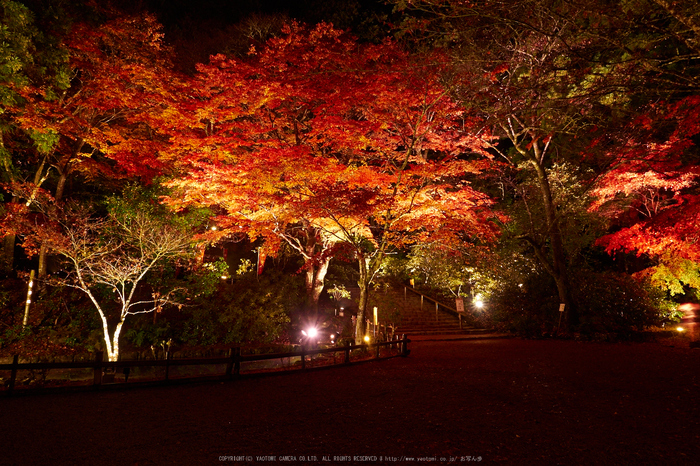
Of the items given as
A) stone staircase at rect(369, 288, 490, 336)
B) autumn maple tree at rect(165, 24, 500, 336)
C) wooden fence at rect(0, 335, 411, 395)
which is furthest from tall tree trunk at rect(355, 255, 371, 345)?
stone staircase at rect(369, 288, 490, 336)

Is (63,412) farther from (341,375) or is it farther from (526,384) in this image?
(526,384)

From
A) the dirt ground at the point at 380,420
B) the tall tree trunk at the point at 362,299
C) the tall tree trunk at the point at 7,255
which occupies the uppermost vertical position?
the tall tree trunk at the point at 7,255

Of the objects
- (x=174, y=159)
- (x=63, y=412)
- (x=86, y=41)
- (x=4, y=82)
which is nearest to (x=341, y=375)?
(x=63, y=412)

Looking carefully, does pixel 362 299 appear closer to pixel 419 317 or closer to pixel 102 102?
pixel 419 317

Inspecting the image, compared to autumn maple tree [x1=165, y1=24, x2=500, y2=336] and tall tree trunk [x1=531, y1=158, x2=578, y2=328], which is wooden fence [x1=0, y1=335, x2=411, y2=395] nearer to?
autumn maple tree [x1=165, y1=24, x2=500, y2=336]

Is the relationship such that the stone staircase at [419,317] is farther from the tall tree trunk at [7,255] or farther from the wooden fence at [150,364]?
the tall tree trunk at [7,255]

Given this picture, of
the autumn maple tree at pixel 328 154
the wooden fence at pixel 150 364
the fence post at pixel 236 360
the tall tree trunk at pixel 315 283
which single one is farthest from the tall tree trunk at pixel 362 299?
the fence post at pixel 236 360

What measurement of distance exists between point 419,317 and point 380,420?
1492cm

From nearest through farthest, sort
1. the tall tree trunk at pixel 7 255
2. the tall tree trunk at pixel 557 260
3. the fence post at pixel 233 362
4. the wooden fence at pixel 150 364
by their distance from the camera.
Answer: the wooden fence at pixel 150 364 < the fence post at pixel 233 362 < the tall tree trunk at pixel 7 255 < the tall tree trunk at pixel 557 260

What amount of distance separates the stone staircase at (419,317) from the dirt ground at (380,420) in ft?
29.6

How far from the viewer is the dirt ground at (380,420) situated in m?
4.04

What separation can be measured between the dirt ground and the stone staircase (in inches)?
355

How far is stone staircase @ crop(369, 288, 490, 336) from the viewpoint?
57.1ft

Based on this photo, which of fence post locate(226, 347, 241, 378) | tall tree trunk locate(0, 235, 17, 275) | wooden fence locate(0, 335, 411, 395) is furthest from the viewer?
tall tree trunk locate(0, 235, 17, 275)
